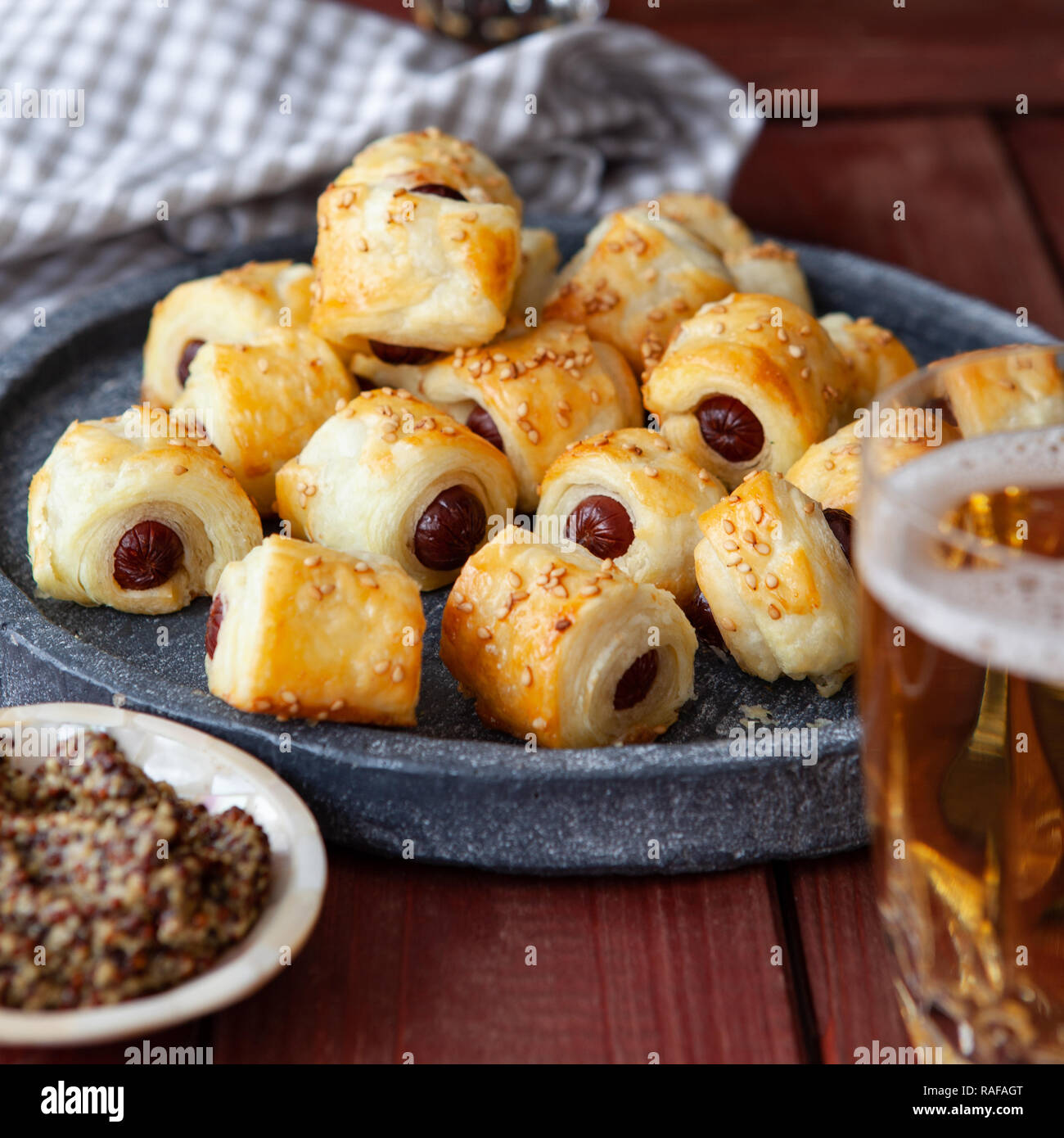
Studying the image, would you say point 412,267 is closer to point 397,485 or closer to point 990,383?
point 397,485

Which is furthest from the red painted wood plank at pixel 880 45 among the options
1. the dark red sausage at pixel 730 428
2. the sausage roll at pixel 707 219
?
the dark red sausage at pixel 730 428

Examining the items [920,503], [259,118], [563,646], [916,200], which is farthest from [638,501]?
[916,200]

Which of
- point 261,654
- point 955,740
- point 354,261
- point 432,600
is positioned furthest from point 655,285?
point 955,740

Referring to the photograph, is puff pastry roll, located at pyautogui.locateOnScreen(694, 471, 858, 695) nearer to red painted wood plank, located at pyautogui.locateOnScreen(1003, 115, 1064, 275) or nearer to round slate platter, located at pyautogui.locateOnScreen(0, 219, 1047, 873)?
round slate platter, located at pyautogui.locateOnScreen(0, 219, 1047, 873)

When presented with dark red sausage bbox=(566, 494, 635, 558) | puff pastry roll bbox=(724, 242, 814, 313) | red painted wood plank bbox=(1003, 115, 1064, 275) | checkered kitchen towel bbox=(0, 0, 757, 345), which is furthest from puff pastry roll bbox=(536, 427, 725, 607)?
red painted wood plank bbox=(1003, 115, 1064, 275)

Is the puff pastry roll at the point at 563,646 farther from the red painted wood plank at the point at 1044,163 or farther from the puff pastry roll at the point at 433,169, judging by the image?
the red painted wood plank at the point at 1044,163

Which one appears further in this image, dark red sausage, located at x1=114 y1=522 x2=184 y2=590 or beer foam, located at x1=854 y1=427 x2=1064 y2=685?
dark red sausage, located at x1=114 y1=522 x2=184 y2=590
